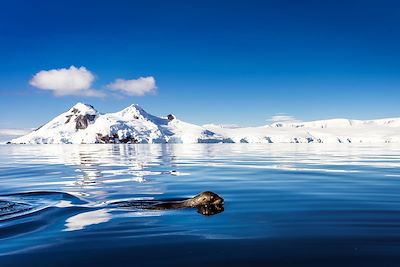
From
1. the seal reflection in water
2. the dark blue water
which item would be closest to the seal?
the dark blue water

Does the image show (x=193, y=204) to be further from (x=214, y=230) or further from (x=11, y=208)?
(x=11, y=208)

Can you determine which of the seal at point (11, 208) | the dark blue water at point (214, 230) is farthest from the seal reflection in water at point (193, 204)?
→ the seal at point (11, 208)

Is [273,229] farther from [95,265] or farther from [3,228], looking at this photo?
[3,228]

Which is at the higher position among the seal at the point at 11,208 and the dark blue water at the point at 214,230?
the seal at the point at 11,208

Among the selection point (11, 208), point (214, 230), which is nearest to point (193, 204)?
point (214, 230)

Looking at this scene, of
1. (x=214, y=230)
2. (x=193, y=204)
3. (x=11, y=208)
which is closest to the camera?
(x=214, y=230)

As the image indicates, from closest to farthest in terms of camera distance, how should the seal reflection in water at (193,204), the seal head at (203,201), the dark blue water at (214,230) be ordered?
the dark blue water at (214,230)
the seal reflection in water at (193,204)
the seal head at (203,201)

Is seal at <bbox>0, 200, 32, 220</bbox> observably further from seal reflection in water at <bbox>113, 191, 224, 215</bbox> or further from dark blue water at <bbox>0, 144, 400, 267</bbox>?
seal reflection in water at <bbox>113, 191, 224, 215</bbox>

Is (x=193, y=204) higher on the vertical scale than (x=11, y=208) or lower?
lower

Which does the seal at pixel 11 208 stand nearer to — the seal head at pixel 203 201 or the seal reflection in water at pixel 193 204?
the seal reflection in water at pixel 193 204

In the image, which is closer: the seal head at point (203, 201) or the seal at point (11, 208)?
the seal at point (11, 208)

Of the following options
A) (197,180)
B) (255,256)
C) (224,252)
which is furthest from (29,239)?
(197,180)

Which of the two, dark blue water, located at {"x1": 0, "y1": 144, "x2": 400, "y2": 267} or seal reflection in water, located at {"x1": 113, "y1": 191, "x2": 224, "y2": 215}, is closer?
dark blue water, located at {"x1": 0, "y1": 144, "x2": 400, "y2": 267}

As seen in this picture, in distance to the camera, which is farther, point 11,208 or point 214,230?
point 11,208
